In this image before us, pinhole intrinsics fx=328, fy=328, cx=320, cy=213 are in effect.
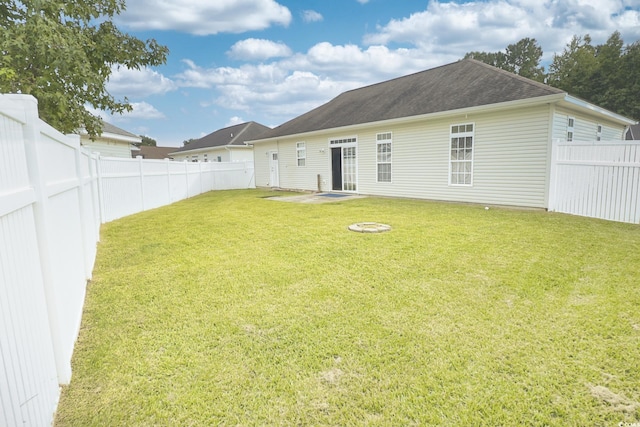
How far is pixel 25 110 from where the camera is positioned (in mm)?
1821

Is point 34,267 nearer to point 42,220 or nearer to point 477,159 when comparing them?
point 42,220

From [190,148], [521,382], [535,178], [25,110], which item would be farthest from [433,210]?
[190,148]

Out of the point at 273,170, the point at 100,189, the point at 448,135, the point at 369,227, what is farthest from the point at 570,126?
the point at 273,170

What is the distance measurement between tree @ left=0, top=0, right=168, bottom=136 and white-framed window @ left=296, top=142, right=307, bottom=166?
372 inches

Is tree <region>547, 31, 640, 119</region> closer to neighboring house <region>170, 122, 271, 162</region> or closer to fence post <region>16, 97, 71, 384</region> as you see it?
neighboring house <region>170, 122, 271, 162</region>

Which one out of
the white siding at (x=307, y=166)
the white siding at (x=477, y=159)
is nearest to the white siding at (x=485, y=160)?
the white siding at (x=477, y=159)

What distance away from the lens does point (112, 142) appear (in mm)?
18641

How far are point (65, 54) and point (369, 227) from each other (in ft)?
18.8

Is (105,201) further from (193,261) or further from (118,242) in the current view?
(193,261)

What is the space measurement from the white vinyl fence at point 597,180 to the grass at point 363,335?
2.13 m

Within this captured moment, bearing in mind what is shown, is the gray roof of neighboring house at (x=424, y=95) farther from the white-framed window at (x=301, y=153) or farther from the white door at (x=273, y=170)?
the white door at (x=273, y=170)

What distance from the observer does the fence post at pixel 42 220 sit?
187 cm

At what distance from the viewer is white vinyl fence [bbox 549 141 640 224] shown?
6750mm

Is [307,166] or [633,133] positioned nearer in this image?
[307,166]
